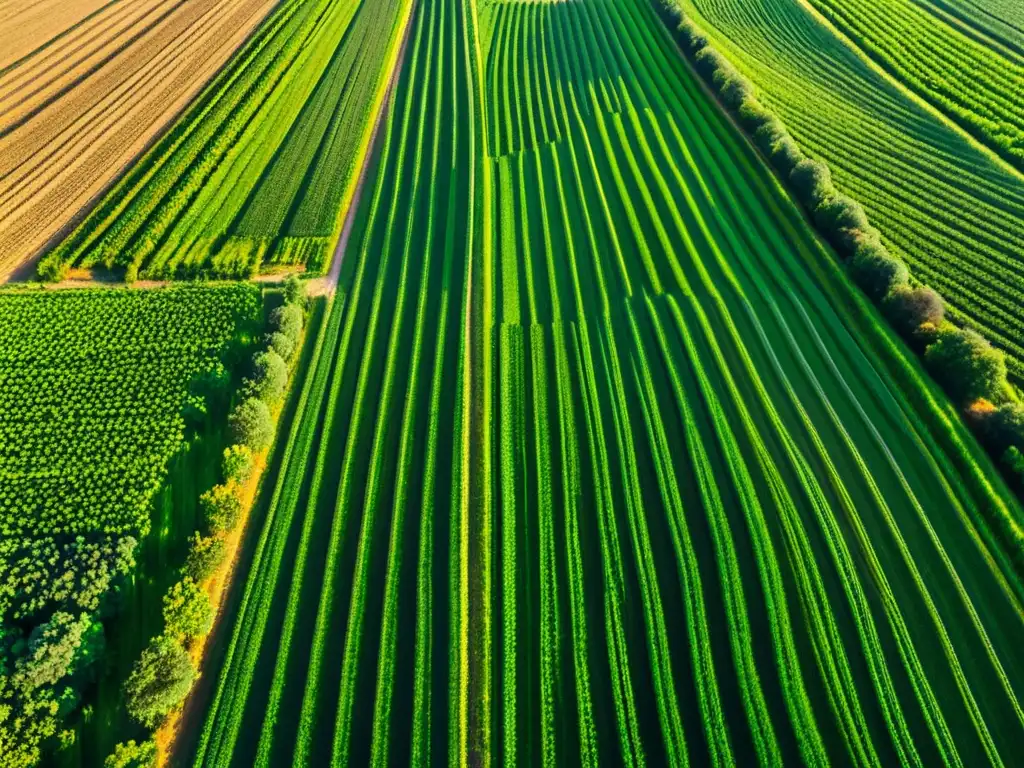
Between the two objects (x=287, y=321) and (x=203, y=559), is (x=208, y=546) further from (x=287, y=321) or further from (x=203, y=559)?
(x=287, y=321)

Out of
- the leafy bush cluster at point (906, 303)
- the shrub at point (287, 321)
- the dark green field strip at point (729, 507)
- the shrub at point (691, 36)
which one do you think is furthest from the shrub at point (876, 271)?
the shrub at point (287, 321)

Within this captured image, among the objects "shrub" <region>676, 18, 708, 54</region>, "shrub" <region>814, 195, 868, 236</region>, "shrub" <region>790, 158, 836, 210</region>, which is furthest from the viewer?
"shrub" <region>676, 18, 708, 54</region>

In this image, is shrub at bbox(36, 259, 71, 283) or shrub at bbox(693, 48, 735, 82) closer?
shrub at bbox(36, 259, 71, 283)

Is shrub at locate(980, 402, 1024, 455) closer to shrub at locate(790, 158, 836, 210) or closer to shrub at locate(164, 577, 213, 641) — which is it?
shrub at locate(790, 158, 836, 210)

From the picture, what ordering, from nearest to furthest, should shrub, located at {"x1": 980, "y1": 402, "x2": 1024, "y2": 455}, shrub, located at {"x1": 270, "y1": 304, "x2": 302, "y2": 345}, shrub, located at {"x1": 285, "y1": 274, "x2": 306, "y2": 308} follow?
shrub, located at {"x1": 980, "y1": 402, "x2": 1024, "y2": 455} < shrub, located at {"x1": 270, "y1": 304, "x2": 302, "y2": 345} < shrub, located at {"x1": 285, "y1": 274, "x2": 306, "y2": 308}

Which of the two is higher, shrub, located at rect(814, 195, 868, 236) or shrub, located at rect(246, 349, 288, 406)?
shrub, located at rect(814, 195, 868, 236)

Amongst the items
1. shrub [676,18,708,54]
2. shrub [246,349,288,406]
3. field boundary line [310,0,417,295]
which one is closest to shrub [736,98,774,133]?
shrub [676,18,708,54]

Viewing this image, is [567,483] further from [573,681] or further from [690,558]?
[573,681]

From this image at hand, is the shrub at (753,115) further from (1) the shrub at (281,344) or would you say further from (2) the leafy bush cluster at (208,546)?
(1) the shrub at (281,344)
